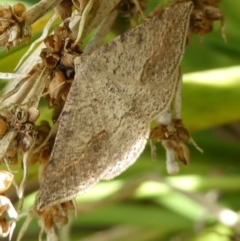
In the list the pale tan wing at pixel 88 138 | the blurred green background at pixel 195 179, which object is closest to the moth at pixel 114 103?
the pale tan wing at pixel 88 138

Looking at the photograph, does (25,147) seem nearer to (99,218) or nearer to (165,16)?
(165,16)

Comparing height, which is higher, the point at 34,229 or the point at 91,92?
the point at 91,92

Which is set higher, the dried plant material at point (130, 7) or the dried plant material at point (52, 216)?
the dried plant material at point (130, 7)

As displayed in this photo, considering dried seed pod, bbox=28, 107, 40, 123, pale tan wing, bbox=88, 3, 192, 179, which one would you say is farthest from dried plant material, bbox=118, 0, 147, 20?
dried seed pod, bbox=28, 107, 40, 123

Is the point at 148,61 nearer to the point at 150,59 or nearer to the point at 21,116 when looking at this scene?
the point at 150,59

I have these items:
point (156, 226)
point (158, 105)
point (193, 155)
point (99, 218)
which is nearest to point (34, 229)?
point (99, 218)

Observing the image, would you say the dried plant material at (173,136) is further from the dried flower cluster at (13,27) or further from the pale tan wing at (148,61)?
the dried flower cluster at (13,27)

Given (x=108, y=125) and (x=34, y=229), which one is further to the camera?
(x=34, y=229)
